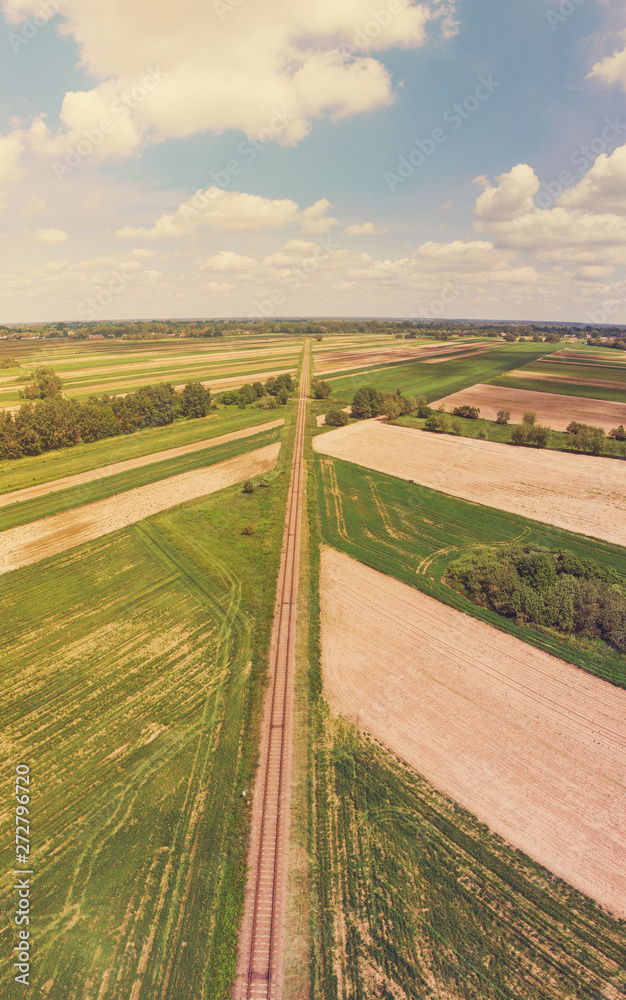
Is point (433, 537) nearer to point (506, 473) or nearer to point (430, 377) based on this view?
point (506, 473)

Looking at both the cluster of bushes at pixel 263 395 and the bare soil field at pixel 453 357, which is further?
the bare soil field at pixel 453 357

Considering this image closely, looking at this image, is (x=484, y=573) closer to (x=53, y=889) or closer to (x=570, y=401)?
(x=53, y=889)

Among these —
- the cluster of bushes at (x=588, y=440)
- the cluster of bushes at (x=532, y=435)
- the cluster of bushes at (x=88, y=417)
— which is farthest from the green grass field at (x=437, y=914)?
the cluster of bushes at (x=88, y=417)

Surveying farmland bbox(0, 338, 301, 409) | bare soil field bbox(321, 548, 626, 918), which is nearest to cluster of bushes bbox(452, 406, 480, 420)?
bare soil field bbox(321, 548, 626, 918)

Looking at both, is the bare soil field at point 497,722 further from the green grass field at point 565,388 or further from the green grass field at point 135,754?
the green grass field at point 565,388

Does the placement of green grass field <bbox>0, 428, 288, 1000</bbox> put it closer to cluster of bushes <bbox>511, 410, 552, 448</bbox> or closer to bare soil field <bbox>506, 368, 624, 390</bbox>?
cluster of bushes <bbox>511, 410, 552, 448</bbox>

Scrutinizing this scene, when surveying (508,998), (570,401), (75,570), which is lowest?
(508,998)

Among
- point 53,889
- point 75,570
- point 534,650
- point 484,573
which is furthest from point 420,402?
point 53,889
